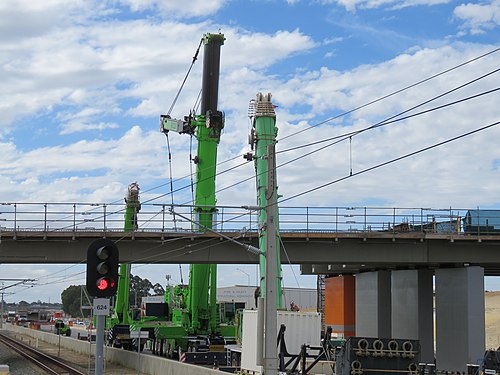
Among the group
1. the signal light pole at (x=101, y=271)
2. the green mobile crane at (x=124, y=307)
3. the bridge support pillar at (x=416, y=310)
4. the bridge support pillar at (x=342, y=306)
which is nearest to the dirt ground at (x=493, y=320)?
the bridge support pillar at (x=342, y=306)

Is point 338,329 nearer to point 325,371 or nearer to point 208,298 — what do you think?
point 208,298

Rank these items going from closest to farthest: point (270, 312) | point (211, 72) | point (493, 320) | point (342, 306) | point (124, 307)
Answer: point (270, 312), point (211, 72), point (124, 307), point (342, 306), point (493, 320)

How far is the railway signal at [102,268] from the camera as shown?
46.5 ft

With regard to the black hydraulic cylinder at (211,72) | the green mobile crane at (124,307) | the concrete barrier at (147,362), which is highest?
the black hydraulic cylinder at (211,72)

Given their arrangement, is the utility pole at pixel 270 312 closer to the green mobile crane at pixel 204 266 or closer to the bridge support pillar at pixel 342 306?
the green mobile crane at pixel 204 266

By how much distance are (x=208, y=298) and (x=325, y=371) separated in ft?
50.8

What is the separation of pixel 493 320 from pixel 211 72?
94.9 m

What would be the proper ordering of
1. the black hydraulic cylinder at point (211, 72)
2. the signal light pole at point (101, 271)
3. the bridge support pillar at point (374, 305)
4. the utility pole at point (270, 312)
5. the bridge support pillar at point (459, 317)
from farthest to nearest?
the bridge support pillar at point (374, 305), the black hydraulic cylinder at point (211, 72), the bridge support pillar at point (459, 317), the utility pole at point (270, 312), the signal light pole at point (101, 271)

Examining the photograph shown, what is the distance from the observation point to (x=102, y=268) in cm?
1423

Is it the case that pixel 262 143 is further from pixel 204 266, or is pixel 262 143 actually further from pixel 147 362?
pixel 204 266

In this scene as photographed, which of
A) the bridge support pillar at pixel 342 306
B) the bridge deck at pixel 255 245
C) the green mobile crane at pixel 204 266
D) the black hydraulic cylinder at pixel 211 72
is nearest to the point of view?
the bridge deck at pixel 255 245

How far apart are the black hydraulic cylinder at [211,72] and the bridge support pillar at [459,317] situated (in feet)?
58.3

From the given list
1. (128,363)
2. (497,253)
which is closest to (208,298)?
(128,363)

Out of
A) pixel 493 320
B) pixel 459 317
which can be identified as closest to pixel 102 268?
pixel 459 317
